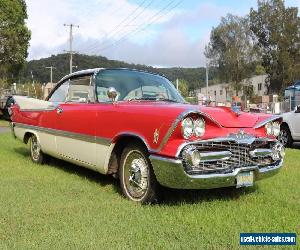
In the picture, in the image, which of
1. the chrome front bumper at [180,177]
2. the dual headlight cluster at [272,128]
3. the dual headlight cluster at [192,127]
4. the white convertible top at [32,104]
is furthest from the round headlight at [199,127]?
the white convertible top at [32,104]

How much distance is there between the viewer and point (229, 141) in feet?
16.2

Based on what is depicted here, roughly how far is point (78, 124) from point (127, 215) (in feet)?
6.71

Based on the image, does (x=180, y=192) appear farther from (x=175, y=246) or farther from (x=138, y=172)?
(x=175, y=246)

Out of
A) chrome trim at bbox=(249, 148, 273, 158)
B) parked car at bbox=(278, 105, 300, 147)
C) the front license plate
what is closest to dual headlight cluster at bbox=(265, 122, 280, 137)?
chrome trim at bbox=(249, 148, 273, 158)

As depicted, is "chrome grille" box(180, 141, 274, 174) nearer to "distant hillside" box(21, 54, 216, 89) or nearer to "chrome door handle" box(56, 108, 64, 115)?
"chrome door handle" box(56, 108, 64, 115)

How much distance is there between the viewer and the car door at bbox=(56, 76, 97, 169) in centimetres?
619

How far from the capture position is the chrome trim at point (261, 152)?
17.1ft

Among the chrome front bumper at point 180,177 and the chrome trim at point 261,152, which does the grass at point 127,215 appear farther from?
the chrome trim at point 261,152

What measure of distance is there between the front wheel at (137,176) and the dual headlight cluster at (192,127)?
62cm

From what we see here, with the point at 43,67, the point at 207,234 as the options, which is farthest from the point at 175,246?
→ the point at 43,67

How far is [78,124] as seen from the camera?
6.45 metres

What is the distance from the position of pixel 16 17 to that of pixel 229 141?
108ft

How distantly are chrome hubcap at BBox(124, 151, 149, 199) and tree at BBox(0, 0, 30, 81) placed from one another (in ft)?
103

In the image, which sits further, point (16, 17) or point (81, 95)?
point (16, 17)
